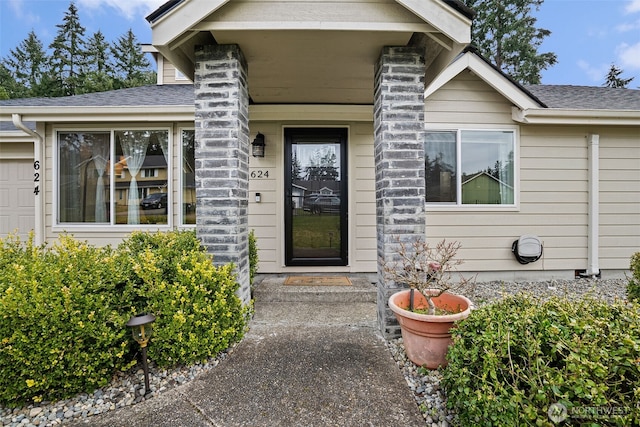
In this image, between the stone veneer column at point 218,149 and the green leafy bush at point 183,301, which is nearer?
the green leafy bush at point 183,301

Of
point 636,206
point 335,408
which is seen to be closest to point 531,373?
point 335,408

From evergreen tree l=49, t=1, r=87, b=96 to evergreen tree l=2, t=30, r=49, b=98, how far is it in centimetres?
101

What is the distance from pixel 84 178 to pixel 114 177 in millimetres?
479

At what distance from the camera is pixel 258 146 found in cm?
456

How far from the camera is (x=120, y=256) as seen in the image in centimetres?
234

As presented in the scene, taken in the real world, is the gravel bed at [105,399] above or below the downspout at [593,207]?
below

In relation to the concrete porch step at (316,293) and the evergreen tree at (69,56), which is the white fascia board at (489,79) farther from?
the evergreen tree at (69,56)

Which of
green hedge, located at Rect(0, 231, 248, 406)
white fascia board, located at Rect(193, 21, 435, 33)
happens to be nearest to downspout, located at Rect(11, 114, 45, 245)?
green hedge, located at Rect(0, 231, 248, 406)

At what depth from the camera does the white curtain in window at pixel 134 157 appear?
4.88 meters

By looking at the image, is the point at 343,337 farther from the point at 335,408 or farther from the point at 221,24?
A: the point at 221,24

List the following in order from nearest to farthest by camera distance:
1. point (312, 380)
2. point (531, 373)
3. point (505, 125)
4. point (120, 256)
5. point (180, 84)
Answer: point (531, 373) < point (312, 380) < point (120, 256) < point (505, 125) < point (180, 84)

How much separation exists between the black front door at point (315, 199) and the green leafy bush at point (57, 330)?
2.85 m

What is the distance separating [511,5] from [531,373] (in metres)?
19.4

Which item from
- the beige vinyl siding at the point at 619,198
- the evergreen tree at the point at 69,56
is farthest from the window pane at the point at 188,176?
the evergreen tree at the point at 69,56
